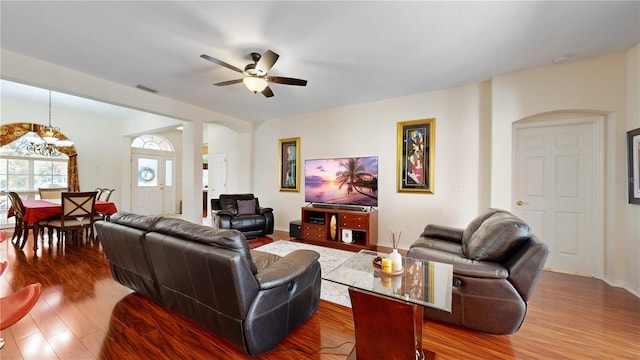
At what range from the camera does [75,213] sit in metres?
4.17

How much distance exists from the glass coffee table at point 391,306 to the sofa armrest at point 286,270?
25cm

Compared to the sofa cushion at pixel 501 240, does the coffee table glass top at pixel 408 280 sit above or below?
below

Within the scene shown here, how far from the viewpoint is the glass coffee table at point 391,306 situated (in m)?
1.45

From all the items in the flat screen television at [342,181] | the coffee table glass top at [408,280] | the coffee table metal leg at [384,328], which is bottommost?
the coffee table metal leg at [384,328]

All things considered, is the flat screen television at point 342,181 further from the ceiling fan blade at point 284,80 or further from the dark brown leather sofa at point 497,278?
the dark brown leather sofa at point 497,278

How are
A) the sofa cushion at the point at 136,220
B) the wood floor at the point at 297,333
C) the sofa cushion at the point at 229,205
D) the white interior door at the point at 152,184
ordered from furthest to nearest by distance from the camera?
the white interior door at the point at 152,184, the sofa cushion at the point at 229,205, the sofa cushion at the point at 136,220, the wood floor at the point at 297,333

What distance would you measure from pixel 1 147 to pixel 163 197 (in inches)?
137

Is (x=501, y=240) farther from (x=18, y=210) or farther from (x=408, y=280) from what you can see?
(x=18, y=210)

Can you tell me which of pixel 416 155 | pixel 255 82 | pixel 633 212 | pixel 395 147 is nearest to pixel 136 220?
pixel 255 82

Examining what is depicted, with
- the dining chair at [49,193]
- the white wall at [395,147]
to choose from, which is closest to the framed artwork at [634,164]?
the white wall at [395,147]

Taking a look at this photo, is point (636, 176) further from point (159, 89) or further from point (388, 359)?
point (159, 89)

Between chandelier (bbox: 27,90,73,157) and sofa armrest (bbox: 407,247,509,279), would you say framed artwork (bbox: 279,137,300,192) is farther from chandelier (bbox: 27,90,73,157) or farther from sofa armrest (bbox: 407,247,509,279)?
chandelier (bbox: 27,90,73,157)

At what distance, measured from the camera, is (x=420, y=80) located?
12.1ft

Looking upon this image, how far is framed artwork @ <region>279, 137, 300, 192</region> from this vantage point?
5676 mm
